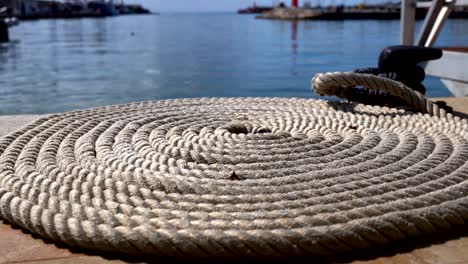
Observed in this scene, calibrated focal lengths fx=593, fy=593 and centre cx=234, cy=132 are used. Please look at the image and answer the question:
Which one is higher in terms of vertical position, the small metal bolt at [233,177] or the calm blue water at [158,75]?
the small metal bolt at [233,177]

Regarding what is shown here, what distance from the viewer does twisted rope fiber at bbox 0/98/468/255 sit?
1319mm

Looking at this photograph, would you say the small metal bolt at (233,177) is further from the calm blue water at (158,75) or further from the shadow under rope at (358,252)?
the calm blue water at (158,75)

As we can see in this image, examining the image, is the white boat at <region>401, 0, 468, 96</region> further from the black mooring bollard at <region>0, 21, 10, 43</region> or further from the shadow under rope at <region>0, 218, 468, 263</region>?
the black mooring bollard at <region>0, 21, 10, 43</region>

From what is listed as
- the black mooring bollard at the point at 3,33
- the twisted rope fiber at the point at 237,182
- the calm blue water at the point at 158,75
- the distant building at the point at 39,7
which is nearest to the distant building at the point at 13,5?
the distant building at the point at 39,7

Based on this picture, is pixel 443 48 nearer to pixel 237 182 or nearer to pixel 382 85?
pixel 382 85

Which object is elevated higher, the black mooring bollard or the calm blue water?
the black mooring bollard

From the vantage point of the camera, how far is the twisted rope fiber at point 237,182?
4.33 ft

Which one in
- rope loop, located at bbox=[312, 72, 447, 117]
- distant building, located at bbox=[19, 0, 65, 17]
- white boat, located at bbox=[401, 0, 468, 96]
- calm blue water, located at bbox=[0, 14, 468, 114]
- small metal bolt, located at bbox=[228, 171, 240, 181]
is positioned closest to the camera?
small metal bolt, located at bbox=[228, 171, 240, 181]

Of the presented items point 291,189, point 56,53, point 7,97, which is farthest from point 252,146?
point 56,53

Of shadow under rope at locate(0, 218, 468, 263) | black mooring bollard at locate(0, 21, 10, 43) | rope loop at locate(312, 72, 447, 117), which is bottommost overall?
black mooring bollard at locate(0, 21, 10, 43)

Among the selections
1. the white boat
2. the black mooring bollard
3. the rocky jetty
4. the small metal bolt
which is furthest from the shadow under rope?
the rocky jetty

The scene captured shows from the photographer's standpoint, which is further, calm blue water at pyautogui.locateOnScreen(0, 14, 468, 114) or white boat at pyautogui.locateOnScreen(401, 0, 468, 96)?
calm blue water at pyautogui.locateOnScreen(0, 14, 468, 114)

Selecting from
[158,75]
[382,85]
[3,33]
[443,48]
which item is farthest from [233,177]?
[3,33]

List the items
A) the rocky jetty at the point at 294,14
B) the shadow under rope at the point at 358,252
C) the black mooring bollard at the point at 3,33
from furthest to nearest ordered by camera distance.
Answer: the rocky jetty at the point at 294,14, the black mooring bollard at the point at 3,33, the shadow under rope at the point at 358,252
